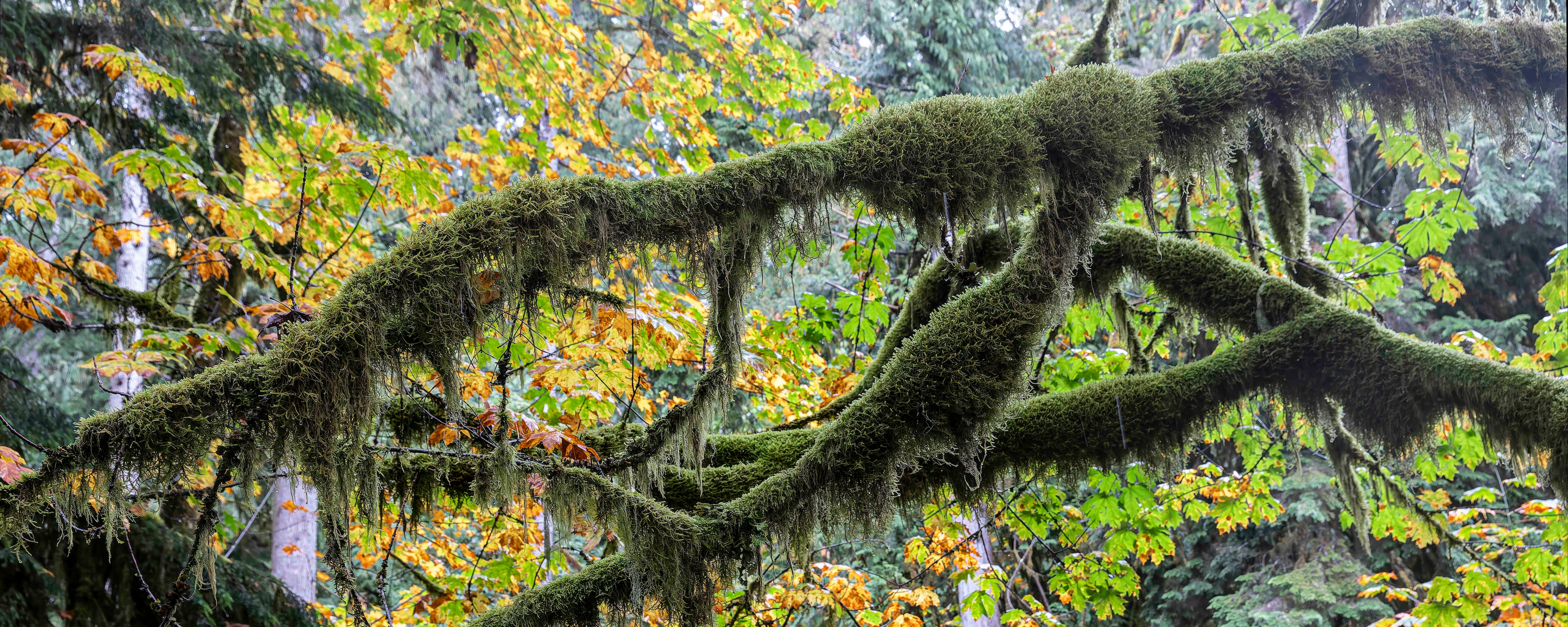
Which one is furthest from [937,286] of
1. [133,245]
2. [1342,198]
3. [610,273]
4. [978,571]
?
[1342,198]

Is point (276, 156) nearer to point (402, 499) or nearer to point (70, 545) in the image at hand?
point (402, 499)

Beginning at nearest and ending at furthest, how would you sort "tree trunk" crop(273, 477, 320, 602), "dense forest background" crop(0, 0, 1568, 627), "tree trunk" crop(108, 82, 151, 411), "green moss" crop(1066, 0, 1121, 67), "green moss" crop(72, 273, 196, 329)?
"green moss" crop(1066, 0, 1121, 67) → "dense forest background" crop(0, 0, 1568, 627) → "green moss" crop(72, 273, 196, 329) → "tree trunk" crop(108, 82, 151, 411) → "tree trunk" crop(273, 477, 320, 602)

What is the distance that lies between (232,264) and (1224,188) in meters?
6.95

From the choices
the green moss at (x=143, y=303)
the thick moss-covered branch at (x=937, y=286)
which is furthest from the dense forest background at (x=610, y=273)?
the thick moss-covered branch at (x=937, y=286)

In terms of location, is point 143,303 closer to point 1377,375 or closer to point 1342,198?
point 1377,375

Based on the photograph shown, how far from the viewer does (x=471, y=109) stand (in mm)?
12695

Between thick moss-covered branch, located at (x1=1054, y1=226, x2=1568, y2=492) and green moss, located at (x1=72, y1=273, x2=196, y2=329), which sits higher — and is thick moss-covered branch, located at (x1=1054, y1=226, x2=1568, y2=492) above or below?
below

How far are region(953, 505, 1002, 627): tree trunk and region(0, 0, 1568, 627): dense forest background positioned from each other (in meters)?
0.08

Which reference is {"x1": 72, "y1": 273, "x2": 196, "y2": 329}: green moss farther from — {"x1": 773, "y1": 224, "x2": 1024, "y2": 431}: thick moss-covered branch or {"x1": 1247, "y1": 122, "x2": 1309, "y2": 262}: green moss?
{"x1": 1247, "y1": 122, "x2": 1309, "y2": 262}: green moss

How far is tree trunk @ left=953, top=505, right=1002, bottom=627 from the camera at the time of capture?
566cm

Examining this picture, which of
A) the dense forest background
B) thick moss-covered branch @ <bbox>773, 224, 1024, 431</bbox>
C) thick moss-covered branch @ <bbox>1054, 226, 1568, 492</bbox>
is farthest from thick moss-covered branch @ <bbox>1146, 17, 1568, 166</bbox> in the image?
thick moss-covered branch @ <bbox>773, 224, 1024, 431</bbox>

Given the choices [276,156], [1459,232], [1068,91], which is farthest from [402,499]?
[1459,232]

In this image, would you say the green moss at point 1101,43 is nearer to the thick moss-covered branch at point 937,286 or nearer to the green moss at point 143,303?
the thick moss-covered branch at point 937,286

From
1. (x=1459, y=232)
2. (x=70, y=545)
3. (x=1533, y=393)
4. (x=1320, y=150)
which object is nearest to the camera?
(x=70, y=545)
